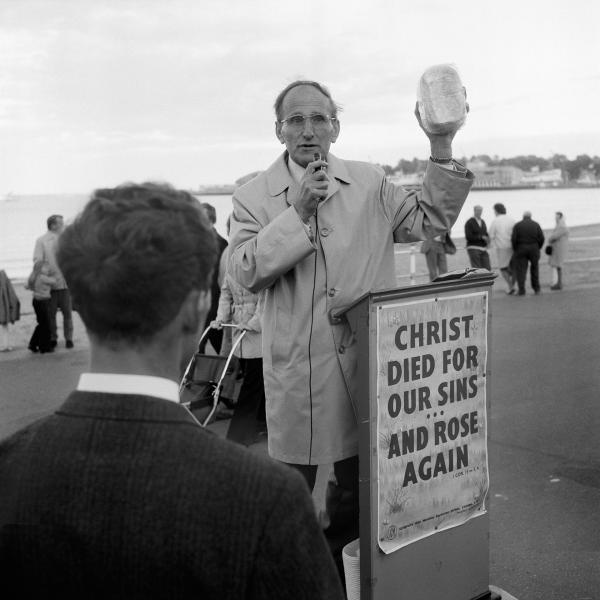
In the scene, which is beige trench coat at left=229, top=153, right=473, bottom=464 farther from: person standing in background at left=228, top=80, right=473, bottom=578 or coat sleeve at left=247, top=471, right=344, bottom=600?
coat sleeve at left=247, top=471, right=344, bottom=600

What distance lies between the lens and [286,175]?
318 cm

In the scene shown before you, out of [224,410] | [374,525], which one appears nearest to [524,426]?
[224,410]

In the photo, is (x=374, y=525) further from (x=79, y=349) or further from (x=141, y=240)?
(x=79, y=349)

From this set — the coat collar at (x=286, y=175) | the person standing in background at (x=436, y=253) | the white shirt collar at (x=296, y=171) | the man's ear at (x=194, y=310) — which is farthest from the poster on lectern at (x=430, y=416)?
the person standing in background at (x=436, y=253)

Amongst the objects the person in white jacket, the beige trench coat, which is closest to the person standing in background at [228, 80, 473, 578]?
the beige trench coat

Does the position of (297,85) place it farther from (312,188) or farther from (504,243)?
(504,243)

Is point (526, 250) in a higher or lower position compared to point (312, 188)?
lower

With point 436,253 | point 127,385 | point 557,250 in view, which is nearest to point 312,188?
point 127,385

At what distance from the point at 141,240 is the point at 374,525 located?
6.05ft

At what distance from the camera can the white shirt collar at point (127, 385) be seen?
1257 mm

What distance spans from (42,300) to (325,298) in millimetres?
8401

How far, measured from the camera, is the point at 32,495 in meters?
1.21

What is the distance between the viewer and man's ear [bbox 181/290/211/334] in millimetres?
1312

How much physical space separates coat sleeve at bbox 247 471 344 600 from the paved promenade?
269 centimetres
